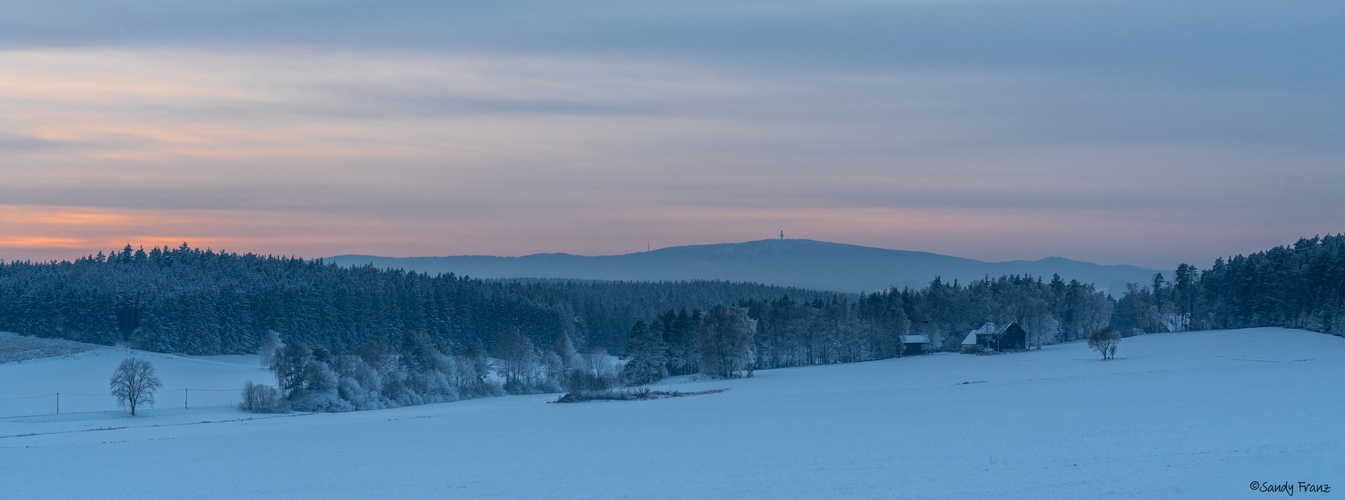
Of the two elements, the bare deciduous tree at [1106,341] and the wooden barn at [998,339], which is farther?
the wooden barn at [998,339]

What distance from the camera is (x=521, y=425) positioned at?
50375mm

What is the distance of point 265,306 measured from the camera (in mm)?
121938

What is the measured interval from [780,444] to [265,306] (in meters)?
103

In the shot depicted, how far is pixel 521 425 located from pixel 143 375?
3696cm

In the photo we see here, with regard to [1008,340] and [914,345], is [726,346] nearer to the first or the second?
[914,345]

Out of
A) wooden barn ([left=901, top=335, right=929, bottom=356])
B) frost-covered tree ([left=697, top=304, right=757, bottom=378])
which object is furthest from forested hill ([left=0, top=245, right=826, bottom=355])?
wooden barn ([left=901, top=335, right=929, bottom=356])

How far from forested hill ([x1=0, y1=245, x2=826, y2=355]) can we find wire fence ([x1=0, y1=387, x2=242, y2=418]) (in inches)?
557

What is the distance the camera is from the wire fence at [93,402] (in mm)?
70500

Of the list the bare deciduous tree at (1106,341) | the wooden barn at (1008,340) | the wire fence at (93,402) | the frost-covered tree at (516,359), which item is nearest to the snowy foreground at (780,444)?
the wire fence at (93,402)

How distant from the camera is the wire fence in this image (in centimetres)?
7050

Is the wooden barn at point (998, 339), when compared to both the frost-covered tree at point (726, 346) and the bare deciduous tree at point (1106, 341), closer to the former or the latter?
the bare deciduous tree at point (1106, 341)

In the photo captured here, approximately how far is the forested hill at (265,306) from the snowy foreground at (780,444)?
131 feet

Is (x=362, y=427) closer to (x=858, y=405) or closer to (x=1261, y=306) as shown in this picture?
(x=858, y=405)

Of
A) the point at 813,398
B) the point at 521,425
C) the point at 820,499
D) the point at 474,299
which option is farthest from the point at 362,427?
the point at 474,299
